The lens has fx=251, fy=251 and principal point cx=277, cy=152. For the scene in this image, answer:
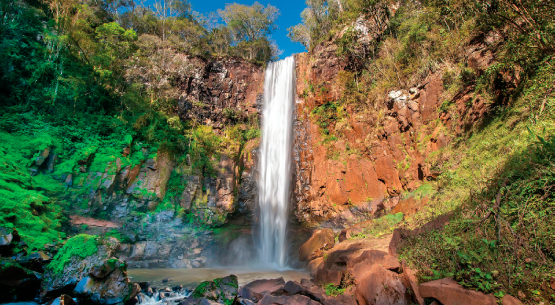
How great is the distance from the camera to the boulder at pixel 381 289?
4.97m

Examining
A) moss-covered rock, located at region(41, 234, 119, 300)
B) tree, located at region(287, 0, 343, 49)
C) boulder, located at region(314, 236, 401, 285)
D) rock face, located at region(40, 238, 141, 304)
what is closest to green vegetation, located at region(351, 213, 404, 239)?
boulder, located at region(314, 236, 401, 285)

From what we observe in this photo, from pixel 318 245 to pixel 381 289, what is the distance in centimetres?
626

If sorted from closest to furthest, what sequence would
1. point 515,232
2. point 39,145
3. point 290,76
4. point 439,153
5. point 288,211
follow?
point 515,232
point 439,153
point 39,145
point 288,211
point 290,76

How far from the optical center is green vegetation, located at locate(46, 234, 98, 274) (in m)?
6.28

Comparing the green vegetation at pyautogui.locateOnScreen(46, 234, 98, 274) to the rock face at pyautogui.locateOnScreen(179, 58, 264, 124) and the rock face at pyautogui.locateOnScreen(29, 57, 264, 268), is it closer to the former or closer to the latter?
the rock face at pyautogui.locateOnScreen(29, 57, 264, 268)

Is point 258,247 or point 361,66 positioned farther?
point 361,66

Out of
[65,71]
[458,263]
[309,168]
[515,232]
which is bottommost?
[458,263]

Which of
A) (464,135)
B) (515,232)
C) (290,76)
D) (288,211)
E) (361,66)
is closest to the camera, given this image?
(515,232)

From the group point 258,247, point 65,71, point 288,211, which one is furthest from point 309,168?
point 65,71

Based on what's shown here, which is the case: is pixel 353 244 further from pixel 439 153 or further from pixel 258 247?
pixel 258 247

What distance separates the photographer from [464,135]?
8.93 metres

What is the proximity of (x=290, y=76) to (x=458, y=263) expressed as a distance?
16.8 m

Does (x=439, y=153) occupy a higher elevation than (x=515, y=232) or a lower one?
higher

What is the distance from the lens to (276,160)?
16.4 m
